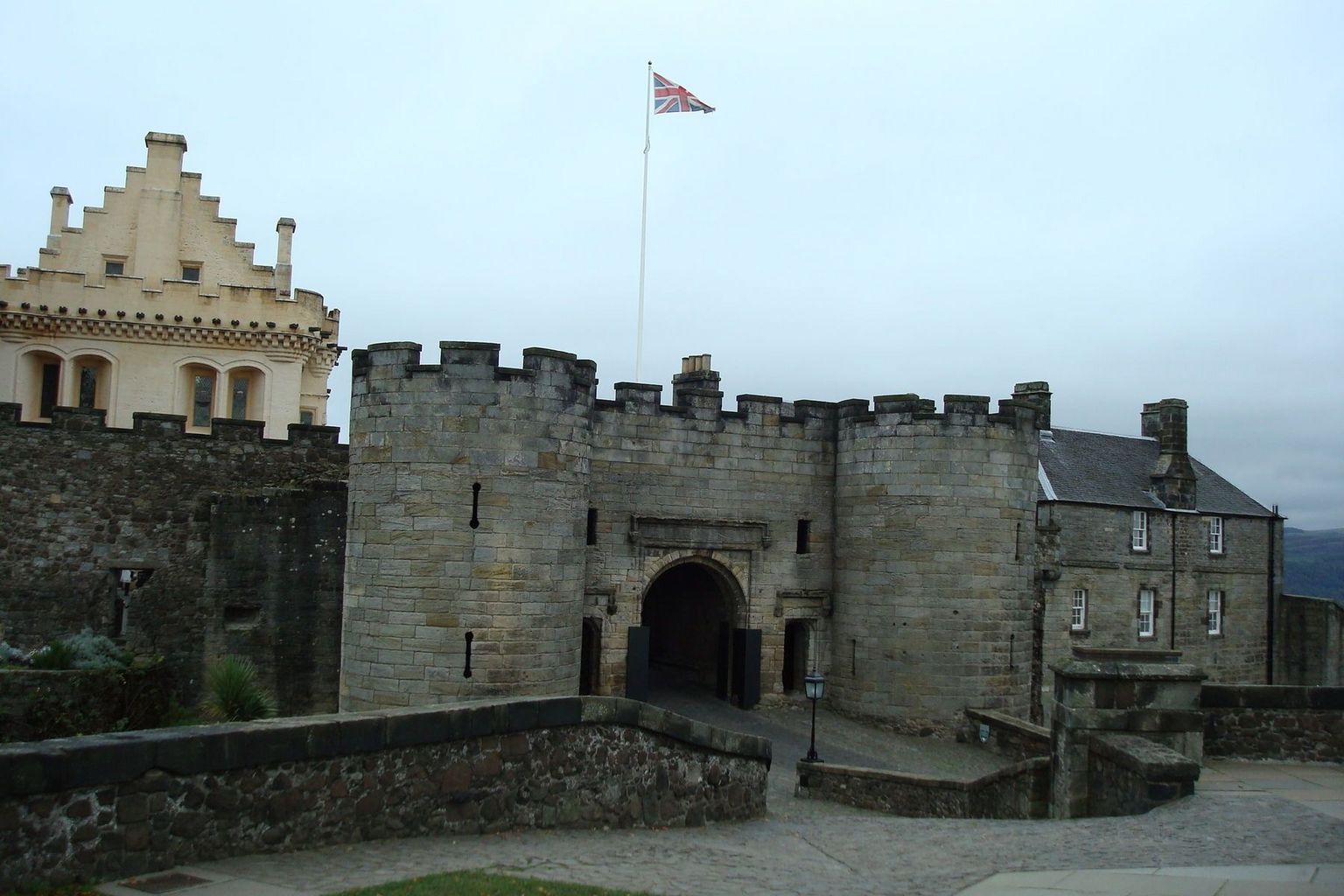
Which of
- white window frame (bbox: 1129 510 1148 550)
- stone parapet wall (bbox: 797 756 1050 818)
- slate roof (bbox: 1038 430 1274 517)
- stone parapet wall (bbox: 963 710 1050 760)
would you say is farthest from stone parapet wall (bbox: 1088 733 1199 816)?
white window frame (bbox: 1129 510 1148 550)

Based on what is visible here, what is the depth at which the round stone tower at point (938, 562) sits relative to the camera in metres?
23.8

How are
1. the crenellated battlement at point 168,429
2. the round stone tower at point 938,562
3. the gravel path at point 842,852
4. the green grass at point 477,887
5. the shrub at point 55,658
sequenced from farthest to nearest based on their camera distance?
1. the round stone tower at point 938,562
2. the crenellated battlement at point 168,429
3. the shrub at point 55,658
4. the gravel path at point 842,852
5. the green grass at point 477,887

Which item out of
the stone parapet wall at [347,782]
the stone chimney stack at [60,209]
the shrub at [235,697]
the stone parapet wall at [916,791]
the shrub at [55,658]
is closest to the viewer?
the stone parapet wall at [347,782]

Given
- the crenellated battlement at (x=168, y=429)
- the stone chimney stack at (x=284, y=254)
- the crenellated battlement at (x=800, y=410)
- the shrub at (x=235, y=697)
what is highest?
the stone chimney stack at (x=284, y=254)

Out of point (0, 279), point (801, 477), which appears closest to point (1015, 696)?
point (801, 477)

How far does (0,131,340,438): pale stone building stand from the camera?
31.2 m

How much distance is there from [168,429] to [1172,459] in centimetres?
2910

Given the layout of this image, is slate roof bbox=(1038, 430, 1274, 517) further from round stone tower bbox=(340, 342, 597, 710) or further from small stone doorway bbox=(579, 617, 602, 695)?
round stone tower bbox=(340, 342, 597, 710)

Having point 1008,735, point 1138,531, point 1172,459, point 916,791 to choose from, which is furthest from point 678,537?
point 1172,459

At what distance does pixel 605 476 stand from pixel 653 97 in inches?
443

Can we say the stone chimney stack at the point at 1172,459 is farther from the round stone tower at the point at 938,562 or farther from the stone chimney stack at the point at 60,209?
the stone chimney stack at the point at 60,209

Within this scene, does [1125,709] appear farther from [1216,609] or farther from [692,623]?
Result: [1216,609]

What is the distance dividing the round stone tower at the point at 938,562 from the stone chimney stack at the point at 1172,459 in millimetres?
13847

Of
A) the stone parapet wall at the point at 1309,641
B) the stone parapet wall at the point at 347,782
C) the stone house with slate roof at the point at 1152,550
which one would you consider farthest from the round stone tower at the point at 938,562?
the stone parapet wall at the point at 1309,641
